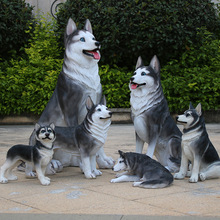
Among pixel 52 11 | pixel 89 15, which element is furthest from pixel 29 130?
pixel 52 11

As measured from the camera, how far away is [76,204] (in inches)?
167

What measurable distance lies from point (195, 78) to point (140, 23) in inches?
83.7

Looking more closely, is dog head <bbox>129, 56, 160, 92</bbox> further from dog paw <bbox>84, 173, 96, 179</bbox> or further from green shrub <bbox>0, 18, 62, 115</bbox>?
green shrub <bbox>0, 18, 62, 115</bbox>

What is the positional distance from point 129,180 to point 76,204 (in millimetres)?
1226

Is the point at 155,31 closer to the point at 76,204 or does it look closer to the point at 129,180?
the point at 129,180

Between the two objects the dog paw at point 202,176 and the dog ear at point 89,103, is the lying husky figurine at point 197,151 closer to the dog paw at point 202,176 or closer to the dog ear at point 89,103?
the dog paw at point 202,176

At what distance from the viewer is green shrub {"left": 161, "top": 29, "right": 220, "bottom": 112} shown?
12.1 meters

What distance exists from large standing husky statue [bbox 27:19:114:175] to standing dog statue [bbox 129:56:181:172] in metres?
0.61

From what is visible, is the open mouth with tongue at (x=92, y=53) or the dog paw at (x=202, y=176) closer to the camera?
the dog paw at (x=202, y=176)

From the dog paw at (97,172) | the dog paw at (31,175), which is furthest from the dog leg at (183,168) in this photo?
the dog paw at (31,175)

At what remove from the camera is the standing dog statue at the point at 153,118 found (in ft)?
19.1

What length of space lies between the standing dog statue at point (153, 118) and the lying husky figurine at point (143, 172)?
0.51 m

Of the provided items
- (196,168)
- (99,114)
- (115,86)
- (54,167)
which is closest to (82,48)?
(99,114)

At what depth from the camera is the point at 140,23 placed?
39.1 feet
